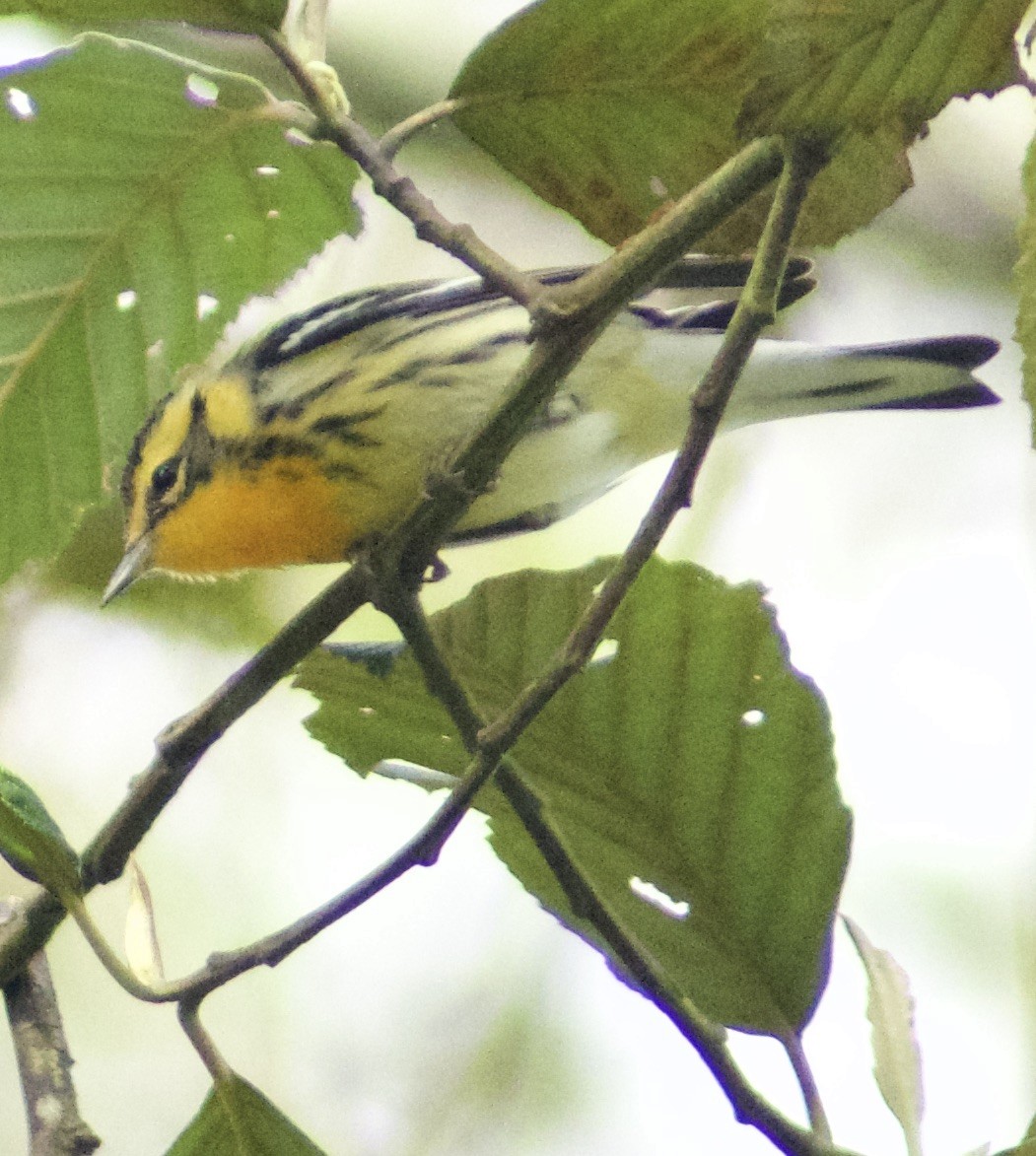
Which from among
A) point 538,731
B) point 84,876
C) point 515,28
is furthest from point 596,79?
point 84,876

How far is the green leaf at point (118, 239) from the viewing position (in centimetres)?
144

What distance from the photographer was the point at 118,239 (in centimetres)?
158

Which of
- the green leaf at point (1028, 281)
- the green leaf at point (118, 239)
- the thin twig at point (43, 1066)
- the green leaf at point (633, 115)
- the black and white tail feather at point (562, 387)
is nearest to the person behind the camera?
the green leaf at point (1028, 281)

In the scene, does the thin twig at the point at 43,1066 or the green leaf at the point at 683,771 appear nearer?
the thin twig at the point at 43,1066

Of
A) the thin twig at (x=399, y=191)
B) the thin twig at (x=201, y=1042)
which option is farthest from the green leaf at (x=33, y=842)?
the thin twig at (x=399, y=191)

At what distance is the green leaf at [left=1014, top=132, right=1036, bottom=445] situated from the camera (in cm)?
77

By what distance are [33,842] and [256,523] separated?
92 cm

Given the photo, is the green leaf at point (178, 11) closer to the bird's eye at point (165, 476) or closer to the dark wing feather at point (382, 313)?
the dark wing feather at point (382, 313)

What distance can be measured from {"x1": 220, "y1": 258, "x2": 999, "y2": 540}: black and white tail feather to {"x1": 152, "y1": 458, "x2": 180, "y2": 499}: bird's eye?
19cm

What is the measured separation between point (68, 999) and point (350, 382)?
149 inches

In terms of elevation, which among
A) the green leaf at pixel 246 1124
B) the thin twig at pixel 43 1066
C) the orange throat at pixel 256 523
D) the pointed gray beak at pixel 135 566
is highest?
the orange throat at pixel 256 523

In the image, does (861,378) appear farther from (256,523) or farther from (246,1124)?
(246,1124)

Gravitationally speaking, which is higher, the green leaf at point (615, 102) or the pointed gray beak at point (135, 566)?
the green leaf at point (615, 102)

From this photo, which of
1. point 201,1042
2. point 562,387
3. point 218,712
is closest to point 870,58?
point 218,712
